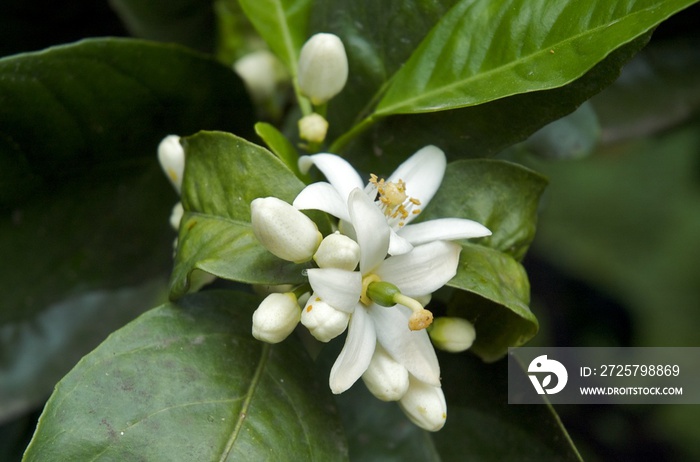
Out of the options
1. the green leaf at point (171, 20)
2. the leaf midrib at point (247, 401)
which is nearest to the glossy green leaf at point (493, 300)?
the leaf midrib at point (247, 401)

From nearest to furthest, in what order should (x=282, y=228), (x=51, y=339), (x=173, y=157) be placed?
1. (x=282, y=228)
2. (x=173, y=157)
3. (x=51, y=339)

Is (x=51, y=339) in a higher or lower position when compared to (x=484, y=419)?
lower

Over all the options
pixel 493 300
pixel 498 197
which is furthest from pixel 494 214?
pixel 493 300

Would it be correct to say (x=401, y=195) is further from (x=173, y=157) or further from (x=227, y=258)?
(x=173, y=157)

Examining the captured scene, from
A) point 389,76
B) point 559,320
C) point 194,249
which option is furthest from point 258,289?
point 559,320

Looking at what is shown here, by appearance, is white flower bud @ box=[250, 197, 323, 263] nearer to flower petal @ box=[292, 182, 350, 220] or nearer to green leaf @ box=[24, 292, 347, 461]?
flower petal @ box=[292, 182, 350, 220]

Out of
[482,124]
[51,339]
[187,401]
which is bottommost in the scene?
[51,339]

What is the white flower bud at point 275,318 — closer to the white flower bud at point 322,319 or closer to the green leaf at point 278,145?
the white flower bud at point 322,319
